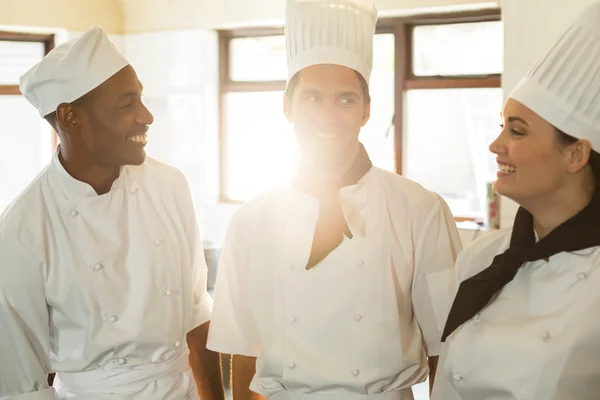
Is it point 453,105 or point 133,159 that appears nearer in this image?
point 133,159

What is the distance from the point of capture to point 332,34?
1765 millimetres

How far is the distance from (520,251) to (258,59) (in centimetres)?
429

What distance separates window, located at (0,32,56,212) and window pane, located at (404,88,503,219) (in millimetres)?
2912

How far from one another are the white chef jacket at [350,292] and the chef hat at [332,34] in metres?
0.33

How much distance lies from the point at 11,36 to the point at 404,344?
14.5 feet

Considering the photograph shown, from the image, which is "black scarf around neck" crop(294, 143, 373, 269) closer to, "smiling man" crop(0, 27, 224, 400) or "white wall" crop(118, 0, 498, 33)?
"smiling man" crop(0, 27, 224, 400)

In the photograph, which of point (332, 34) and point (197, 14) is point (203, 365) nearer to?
point (332, 34)

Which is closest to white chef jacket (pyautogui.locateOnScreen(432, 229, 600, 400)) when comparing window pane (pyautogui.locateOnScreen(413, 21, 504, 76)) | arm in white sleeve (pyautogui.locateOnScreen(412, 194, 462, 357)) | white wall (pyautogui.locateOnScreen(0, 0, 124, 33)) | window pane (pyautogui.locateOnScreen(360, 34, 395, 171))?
arm in white sleeve (pyautogui.locateOnScreen(412, 194, 462, 357))

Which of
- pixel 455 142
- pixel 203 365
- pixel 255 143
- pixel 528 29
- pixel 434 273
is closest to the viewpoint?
pixel 434 273

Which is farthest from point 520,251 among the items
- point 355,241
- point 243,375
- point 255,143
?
point 255,143

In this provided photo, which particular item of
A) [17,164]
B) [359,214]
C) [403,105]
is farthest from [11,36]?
[359,214]

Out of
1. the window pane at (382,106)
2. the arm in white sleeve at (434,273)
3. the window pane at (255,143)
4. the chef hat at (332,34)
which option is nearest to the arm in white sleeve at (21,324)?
the chef hat at (332,34)

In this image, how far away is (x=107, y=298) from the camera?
1751 mm

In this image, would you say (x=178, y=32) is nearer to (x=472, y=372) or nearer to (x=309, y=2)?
(x=309, y=2)
